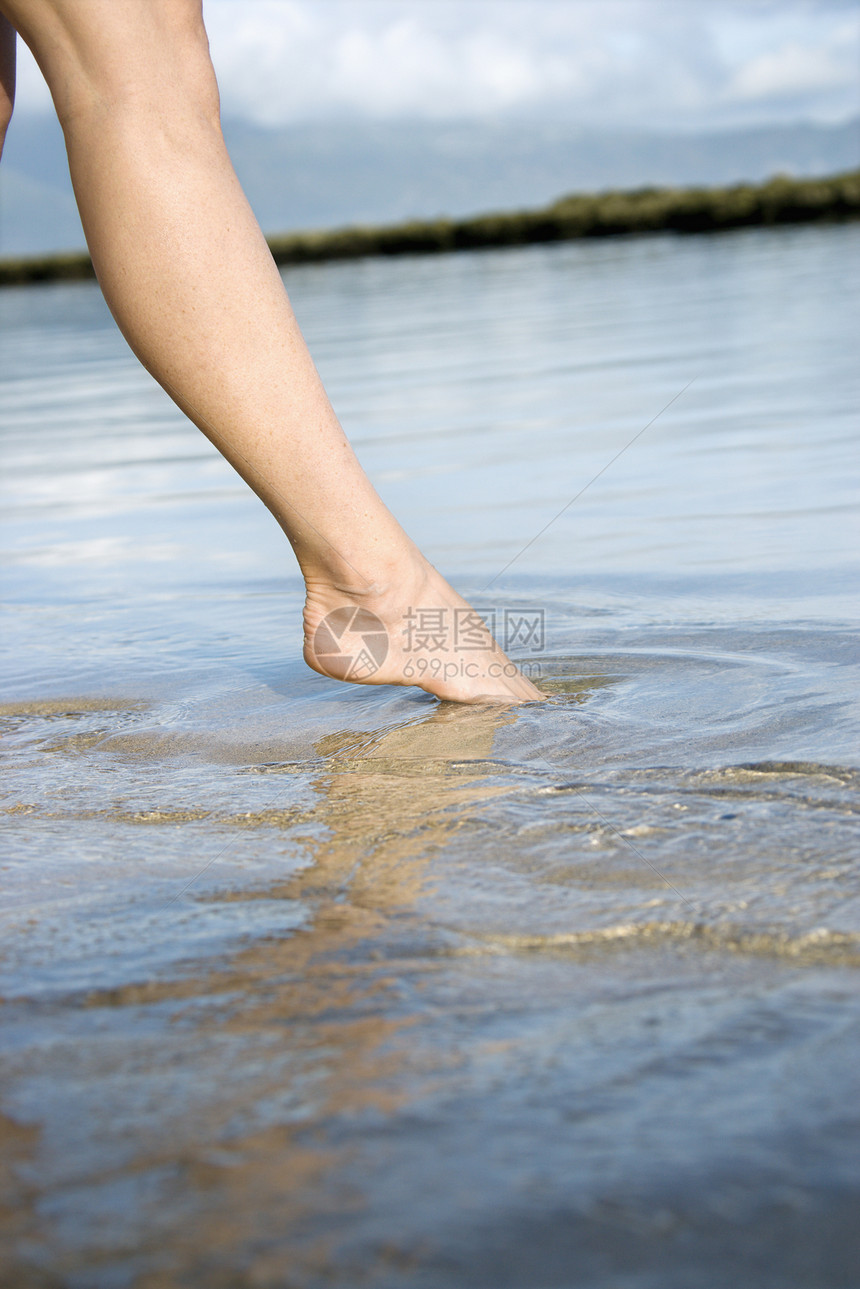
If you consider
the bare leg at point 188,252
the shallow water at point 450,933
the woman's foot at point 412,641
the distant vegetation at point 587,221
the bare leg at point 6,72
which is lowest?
the shallow water at point 450,933

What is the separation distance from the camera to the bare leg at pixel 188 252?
1186 millimetres

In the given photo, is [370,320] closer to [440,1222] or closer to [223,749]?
[223,749]

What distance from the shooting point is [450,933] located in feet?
2.51

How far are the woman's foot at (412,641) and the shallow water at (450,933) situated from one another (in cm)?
5

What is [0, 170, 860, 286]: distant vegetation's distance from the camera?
19500 millimetres

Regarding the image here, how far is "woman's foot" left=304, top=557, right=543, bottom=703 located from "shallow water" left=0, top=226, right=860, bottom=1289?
0.15 feet

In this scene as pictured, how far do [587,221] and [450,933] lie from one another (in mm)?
24438

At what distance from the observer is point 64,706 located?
4.96ft

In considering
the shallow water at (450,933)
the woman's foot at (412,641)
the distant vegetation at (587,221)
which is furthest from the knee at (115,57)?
the distant vegetation at (587,221)

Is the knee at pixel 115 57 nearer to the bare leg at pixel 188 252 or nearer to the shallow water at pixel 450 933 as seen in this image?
the bare leg at pixel 188 252

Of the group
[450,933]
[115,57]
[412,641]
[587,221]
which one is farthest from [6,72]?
[587,221]

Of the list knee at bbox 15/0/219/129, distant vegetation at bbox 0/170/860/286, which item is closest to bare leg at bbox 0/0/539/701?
knee at bbox 15/0/219/129

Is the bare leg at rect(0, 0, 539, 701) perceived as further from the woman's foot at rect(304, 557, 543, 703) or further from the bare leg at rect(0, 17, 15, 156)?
the bare leg at rect(0, 17, 15, 156)

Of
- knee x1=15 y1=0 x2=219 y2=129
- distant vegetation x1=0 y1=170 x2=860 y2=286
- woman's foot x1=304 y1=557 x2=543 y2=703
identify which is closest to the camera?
knee x1=15 y1=0 x2=219 y2=129
